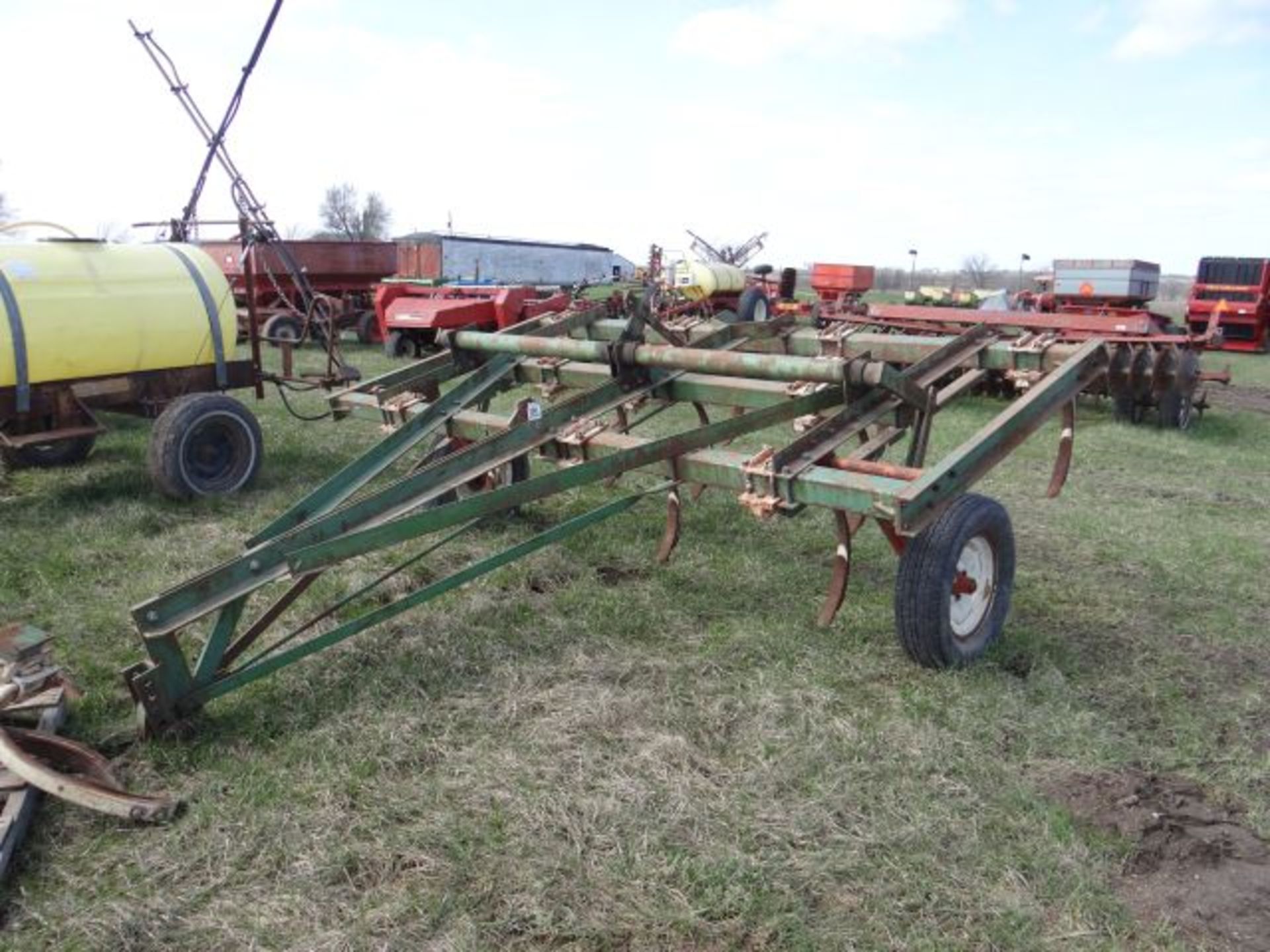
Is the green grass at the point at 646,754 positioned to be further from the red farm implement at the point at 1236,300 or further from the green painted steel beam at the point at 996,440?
the red farm implement at the point at 1236,300

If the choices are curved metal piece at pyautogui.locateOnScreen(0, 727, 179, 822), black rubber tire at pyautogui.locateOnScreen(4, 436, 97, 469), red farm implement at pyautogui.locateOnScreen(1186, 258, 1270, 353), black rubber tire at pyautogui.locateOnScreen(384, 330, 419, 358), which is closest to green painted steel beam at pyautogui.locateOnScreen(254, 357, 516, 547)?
curved metal piece at pyautogui.locateOnScreen(0, 727, 179, 822)

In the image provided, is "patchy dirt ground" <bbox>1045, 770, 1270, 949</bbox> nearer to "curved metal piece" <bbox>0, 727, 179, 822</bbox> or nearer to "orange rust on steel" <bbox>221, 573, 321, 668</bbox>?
"orange rust on steel" <bbox>221, 573, 321, 668</bbox>

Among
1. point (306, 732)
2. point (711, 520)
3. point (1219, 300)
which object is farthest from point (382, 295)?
point (1219, 300)

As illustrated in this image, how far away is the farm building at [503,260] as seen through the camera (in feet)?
70.3

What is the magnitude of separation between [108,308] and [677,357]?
12.1ft

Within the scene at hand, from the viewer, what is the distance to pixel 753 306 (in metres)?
18.5

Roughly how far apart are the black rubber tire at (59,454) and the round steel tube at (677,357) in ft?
10.7

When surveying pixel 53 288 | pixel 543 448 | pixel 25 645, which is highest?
pixel 53 288

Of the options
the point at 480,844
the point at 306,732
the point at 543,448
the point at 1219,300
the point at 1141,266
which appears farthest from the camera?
the point at 1219,300

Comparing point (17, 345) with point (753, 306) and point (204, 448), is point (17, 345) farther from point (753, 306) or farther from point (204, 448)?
point (753, 306)

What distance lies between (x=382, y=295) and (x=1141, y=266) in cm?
1291

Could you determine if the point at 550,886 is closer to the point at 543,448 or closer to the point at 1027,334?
the point at 543,448

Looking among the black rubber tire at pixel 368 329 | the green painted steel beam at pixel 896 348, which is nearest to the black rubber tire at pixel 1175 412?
the green painted steel beam at pixel 896 348

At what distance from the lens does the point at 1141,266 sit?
1700 centimetres
